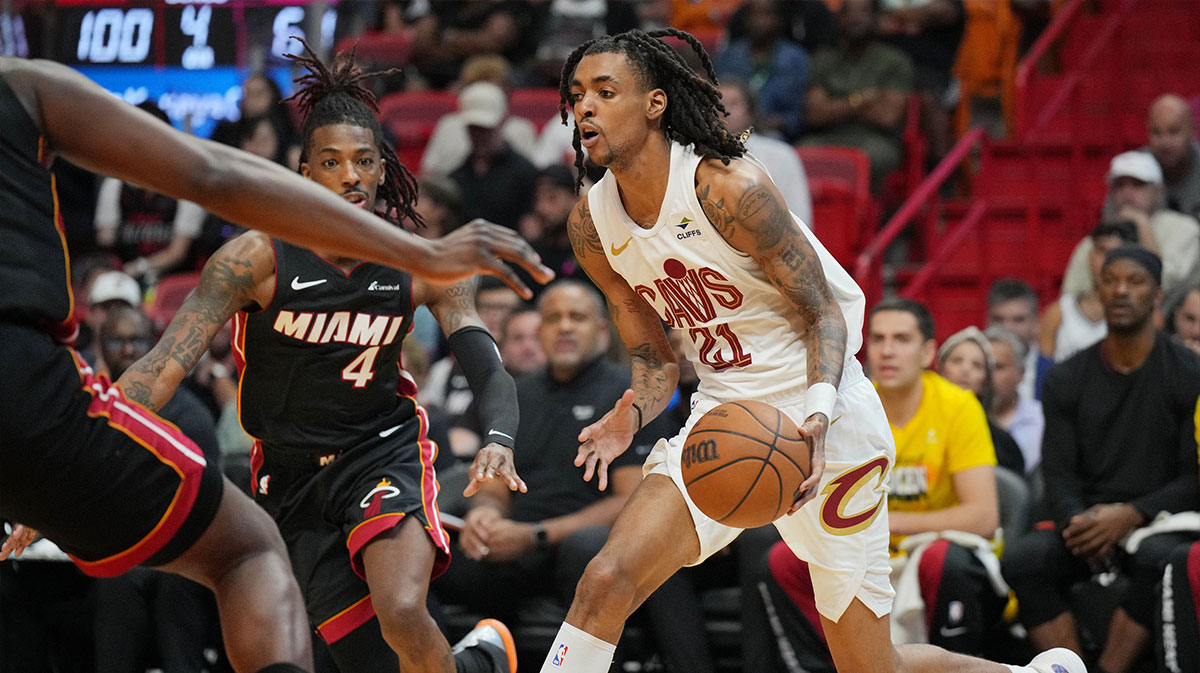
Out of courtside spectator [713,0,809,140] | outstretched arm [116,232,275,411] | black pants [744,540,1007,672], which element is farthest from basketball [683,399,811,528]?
courtside spectator [713,0,809,140]

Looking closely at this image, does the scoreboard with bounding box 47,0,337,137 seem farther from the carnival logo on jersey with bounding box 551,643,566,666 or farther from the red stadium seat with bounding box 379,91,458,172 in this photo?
the carnival logo on jersey with bounding box 551,643,566,666

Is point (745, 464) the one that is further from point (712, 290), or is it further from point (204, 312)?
point (204, 312)

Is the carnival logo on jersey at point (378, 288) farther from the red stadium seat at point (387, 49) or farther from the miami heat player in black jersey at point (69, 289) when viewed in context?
the red stadium seat at point (387, 49)

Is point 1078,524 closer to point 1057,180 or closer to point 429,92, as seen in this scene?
point 1057,180

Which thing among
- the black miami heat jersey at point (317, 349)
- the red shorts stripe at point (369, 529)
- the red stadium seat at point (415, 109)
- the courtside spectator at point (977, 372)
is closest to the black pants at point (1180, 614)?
the courtside spectator at point (977, 372)

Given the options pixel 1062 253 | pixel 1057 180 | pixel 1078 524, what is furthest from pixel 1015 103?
pixel 1078 524

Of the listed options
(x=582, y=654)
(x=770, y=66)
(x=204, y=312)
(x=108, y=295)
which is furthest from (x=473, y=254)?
(x=770, y=66)

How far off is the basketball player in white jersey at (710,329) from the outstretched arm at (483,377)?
252 mm

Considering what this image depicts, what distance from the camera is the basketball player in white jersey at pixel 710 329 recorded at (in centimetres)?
416

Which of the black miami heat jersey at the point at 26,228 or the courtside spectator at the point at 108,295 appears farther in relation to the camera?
the courtside spectator at the point at 108,295

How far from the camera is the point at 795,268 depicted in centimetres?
414

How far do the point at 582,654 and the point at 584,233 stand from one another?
1.35 meters

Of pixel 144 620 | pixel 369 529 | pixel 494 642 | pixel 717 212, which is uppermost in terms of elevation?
pixel 717 212

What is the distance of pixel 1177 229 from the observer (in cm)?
828
